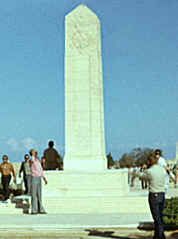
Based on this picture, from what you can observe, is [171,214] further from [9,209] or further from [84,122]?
[84,122]

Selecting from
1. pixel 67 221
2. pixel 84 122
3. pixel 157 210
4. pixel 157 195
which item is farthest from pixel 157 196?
pixel 84 122

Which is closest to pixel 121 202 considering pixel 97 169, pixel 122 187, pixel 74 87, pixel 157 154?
pixel 122 187

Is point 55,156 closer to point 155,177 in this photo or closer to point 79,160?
point 79,160

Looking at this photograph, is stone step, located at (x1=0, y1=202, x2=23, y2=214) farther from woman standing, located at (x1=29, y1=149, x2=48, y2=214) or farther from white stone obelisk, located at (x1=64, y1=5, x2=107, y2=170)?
white stone obelisk, located at (x1=64, y1=5, x2=107, y2=170)

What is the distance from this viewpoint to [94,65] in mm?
14844

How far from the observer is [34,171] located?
11.2m

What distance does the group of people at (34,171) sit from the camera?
11.2 meters

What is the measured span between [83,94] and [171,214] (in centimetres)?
726

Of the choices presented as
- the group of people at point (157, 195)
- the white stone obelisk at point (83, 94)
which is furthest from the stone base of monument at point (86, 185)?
the group of people at point (157, 195)

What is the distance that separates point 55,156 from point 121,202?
164 inches

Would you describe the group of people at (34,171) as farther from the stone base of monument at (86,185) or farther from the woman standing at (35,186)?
the stone base of monument at (86,185)

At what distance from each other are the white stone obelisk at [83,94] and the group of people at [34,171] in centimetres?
79

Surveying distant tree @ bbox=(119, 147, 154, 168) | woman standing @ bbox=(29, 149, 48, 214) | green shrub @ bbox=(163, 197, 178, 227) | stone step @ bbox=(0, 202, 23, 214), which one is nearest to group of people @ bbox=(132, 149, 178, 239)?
green shrub @ bbox=(163, 197, 178, 227)

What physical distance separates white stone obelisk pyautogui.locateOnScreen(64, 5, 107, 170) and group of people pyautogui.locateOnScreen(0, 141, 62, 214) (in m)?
0.79
